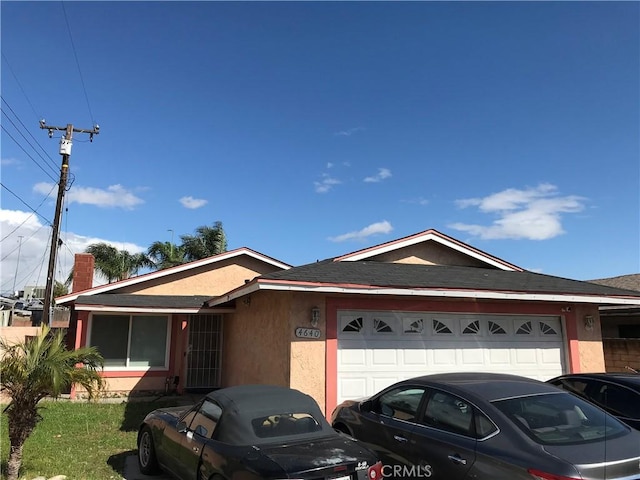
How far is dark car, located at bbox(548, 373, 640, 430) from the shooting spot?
19.2 ft

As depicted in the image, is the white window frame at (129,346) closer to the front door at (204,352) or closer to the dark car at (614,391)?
the front door at (204,352)

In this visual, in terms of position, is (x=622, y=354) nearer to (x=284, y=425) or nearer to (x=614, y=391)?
(x=614, y=391)

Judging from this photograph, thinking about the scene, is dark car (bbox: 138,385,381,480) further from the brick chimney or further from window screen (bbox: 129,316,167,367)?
the brick chimney

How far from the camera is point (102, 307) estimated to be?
1284 centimetres

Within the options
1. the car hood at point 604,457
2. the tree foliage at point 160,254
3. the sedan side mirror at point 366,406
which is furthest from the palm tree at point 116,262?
the car hood at point 604,457

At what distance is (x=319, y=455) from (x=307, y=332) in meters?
4.35

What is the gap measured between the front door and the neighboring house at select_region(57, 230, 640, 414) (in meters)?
0.50

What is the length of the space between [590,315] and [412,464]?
768 cm

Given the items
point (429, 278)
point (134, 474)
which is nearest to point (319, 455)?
point (134, 474)

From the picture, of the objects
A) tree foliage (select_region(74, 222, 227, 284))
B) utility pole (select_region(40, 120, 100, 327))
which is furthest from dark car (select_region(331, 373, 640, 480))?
tree foliage (select_region(74, 222, 227, 284))

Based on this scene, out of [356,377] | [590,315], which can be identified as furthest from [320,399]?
[590,315]

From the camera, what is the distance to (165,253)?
32.0m

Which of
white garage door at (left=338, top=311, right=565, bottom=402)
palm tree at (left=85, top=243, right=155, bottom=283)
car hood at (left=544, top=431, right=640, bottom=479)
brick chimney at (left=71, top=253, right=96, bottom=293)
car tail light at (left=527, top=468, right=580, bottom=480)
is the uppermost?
palm tree at (left=85, top=243, right=155, bottom=283)

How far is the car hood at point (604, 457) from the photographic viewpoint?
3.56 meters
